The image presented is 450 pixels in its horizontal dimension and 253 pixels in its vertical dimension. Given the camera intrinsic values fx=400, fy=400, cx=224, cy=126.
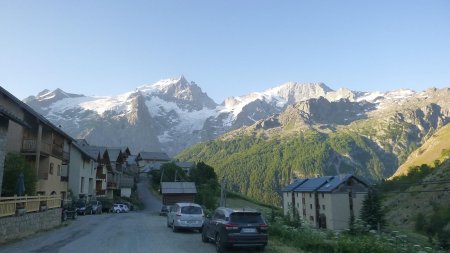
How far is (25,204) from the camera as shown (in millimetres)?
23812

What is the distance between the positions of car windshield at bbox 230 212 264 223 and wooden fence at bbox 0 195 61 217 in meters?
11.8

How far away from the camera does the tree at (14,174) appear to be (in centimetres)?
3394

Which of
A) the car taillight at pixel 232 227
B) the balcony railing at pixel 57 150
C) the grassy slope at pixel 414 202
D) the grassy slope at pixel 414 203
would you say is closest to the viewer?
the car taillight at pixel 232 227

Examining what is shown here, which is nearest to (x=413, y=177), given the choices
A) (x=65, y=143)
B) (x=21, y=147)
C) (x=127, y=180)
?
(x=127, y=180)

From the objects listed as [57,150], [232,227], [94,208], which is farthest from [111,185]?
[232,227]

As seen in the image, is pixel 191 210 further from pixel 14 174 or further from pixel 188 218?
pixel 14 174

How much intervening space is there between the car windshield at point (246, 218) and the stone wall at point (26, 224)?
38.0ft

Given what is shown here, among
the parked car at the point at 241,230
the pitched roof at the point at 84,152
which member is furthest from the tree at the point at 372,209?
the pitched roof at the point at 84,152

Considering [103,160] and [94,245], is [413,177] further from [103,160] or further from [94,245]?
[94,245]

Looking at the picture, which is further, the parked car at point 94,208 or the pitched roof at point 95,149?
the pitched roof at point 95,149

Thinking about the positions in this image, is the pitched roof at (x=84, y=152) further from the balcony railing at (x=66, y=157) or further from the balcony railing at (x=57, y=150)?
the balcony railing at (x=57, y=150)

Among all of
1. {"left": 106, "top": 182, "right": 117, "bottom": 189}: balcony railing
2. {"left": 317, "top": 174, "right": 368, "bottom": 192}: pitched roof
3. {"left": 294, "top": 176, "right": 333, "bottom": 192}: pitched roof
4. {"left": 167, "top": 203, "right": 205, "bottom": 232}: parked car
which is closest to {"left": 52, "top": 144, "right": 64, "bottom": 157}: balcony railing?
{"left": 167, "top": 203, "right": 205, "bottom": 232}: parked car

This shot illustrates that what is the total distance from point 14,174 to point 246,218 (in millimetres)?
26040

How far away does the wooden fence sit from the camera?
20.7 metres
